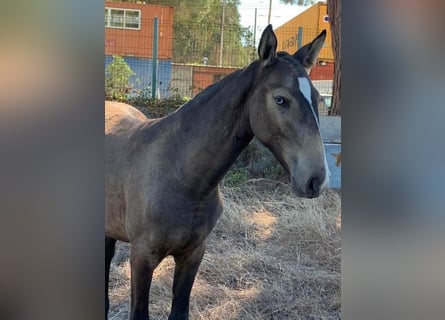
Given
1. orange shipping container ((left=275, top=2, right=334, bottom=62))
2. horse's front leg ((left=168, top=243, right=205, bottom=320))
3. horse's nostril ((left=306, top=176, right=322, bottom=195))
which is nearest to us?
horse's nostril ((left=306, top=176, right=322, bottom=195))

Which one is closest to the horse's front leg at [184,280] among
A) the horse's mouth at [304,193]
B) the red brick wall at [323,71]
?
the horse's mouth at [304,193]

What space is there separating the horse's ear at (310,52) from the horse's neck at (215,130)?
0.20 metres

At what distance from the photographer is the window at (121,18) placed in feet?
5.76

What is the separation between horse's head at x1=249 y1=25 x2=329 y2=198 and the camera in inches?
63.1

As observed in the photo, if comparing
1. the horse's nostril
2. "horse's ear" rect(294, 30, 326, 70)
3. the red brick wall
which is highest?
"horse's ear" rect(294, 30, 326, 70)

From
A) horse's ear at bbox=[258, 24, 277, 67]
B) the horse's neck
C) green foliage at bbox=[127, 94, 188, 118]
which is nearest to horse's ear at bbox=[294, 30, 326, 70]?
horse's ear at bbox=[258, 24, 277, 67]

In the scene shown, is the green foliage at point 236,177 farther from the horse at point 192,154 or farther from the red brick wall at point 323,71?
the red brick wall at point 323,71

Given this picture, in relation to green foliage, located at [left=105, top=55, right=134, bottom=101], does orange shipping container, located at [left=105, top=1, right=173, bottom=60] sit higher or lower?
higher

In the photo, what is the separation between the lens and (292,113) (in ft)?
5.36

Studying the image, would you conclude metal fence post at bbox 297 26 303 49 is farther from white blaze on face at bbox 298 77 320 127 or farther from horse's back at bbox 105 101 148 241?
horse's back at bbox 105 101 148 241

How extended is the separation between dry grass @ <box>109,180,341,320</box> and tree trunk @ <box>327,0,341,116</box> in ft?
1.36

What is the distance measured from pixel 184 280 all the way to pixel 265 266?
1.26 feet
